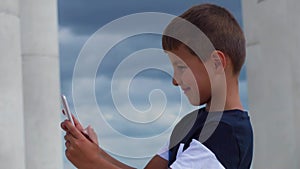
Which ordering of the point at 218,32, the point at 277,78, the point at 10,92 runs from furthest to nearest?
the point at 277,78 < the point at 10,92 < the point at 218,32

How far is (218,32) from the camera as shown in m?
1.58

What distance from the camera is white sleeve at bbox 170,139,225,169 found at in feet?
4.79

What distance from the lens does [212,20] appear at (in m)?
1.59

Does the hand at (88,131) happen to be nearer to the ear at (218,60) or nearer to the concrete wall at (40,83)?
the ear at (218,60)

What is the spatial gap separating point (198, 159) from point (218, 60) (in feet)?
0.92

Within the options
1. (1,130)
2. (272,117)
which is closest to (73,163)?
(1,130)

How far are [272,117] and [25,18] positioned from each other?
2.88 m

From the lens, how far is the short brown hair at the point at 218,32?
158cm

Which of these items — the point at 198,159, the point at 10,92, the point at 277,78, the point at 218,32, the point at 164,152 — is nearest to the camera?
the point at 198,159

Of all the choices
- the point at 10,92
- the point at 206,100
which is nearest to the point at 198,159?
the point at 206,100

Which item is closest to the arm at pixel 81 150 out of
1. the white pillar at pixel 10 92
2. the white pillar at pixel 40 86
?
the white pillar at pixel 10 92

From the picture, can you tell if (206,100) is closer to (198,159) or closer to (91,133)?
(198,159)

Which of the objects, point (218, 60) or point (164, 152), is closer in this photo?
point (218, 60)

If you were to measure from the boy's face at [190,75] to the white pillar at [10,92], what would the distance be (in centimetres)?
330
